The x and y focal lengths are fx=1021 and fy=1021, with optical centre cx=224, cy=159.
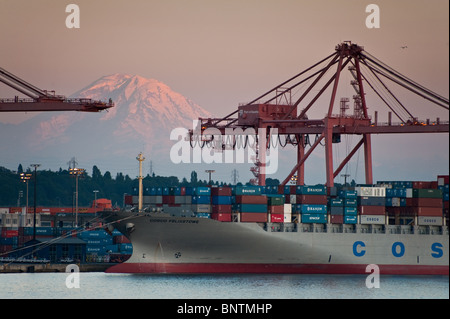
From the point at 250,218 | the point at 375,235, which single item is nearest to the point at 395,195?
the point at 375,235

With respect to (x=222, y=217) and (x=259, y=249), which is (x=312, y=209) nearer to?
(x=259, y=249)

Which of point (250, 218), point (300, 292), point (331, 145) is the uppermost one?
point (331, 145)

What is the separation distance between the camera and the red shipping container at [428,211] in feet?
231

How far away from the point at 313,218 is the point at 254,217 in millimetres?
4406

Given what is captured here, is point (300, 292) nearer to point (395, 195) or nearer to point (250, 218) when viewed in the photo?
point (250, 218)

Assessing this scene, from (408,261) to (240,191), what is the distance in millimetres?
13237

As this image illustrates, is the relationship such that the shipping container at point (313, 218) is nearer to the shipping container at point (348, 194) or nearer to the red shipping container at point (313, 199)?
the red shipping container at point (313, 199)

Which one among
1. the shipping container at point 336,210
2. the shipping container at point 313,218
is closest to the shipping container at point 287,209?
the shipping container at point 313,218

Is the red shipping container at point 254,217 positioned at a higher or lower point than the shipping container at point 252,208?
lower

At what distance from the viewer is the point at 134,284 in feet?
200

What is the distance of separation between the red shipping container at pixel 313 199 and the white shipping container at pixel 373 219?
2.86 metres

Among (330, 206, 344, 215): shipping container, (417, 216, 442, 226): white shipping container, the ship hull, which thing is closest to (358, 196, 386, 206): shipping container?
(330, 206, 344, 215): shipping container

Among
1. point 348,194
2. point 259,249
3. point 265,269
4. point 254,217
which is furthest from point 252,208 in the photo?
point 348,194

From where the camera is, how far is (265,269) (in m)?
67.9
